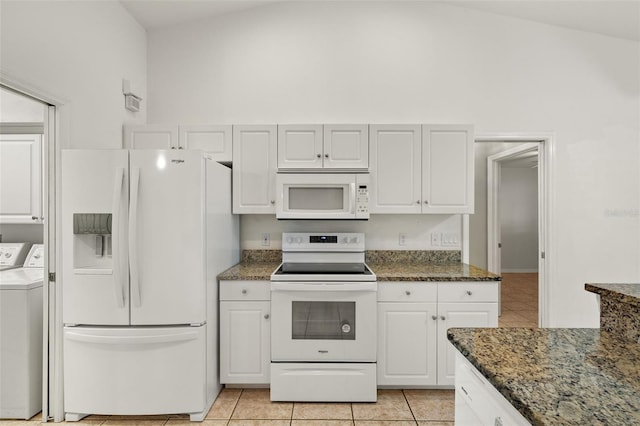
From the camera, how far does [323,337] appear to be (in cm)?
254

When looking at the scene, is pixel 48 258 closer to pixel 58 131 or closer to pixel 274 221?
pixel 58 131

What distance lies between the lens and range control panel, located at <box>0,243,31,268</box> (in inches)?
110

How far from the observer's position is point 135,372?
2260mm

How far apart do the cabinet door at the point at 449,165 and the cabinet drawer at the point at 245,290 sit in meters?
1.48

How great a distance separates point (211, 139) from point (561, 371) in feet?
9.00

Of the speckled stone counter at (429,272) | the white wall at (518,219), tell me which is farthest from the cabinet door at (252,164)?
the white wall at (518,219)

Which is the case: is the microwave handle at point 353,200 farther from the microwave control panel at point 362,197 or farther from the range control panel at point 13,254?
the range control panel at point 13,254

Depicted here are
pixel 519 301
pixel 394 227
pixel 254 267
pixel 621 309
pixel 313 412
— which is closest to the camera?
pixel 621 309

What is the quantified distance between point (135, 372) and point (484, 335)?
206 centimetres

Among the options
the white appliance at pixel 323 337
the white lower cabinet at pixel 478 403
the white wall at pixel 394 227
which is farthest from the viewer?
the white wall at pixel 394 227

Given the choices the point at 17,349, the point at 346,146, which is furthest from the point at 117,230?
the point at 346,146

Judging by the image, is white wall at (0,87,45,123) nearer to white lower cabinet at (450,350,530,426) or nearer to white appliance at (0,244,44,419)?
white appliance at (0,244,44,419)

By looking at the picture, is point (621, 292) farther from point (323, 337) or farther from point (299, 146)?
point (299, 146)

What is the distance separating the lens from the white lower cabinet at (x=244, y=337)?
2615mm
